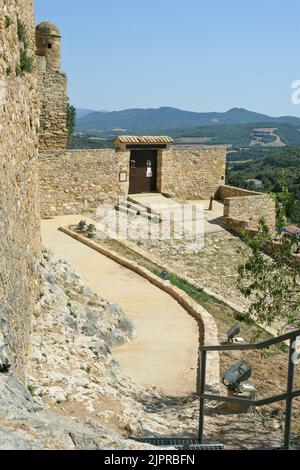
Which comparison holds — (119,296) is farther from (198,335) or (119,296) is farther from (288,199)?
Answer: (288,199)

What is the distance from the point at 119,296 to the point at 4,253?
7.69 meters

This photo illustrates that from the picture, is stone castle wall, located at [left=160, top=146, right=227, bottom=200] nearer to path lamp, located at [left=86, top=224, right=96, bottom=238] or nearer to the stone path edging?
the stone path edging

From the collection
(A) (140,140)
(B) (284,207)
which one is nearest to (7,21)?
(B) (284,207)

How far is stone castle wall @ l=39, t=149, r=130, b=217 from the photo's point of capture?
2069cm

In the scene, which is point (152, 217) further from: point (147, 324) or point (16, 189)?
point (16, 189)

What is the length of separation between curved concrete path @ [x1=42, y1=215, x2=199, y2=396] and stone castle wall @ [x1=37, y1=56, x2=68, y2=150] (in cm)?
529

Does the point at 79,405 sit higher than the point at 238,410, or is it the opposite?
the point at 79,405

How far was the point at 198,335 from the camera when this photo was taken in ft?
37.5

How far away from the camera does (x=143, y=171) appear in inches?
977

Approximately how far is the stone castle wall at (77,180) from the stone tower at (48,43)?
3464 mm

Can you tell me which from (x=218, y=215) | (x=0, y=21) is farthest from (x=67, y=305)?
(x=218, y=215)

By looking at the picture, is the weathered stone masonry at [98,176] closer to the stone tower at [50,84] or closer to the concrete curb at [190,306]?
the stone tower at [50,84]

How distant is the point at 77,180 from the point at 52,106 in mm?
2935
